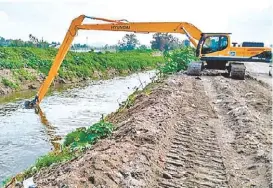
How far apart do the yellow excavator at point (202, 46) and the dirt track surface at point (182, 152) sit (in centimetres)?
674

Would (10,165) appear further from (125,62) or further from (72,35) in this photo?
(125,62)

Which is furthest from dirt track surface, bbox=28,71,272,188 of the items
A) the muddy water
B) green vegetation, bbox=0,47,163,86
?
green vegetation, bbox=0,47,163,86

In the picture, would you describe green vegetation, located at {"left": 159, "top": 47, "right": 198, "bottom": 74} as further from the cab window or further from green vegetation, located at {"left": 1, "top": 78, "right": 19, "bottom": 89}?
green vegetation, located at {"left": 1, "top": 78, "right": 19, "bottom": 89}

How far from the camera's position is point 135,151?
750cm

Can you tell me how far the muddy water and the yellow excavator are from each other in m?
1.45

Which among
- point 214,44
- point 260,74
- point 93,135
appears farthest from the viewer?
point 260,74

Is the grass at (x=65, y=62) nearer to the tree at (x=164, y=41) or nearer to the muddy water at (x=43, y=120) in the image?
the muddy water at (x=43, y=120)

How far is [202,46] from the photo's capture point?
20.1 metres

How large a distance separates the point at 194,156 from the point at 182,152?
0.29 metres

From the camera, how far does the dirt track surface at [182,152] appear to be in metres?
6.37

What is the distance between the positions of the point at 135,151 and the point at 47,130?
26.5 feet

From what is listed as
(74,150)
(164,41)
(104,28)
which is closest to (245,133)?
(74,150)

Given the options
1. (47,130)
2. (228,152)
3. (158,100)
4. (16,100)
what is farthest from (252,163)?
(16,100)

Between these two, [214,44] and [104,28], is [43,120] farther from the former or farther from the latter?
[214,44]
